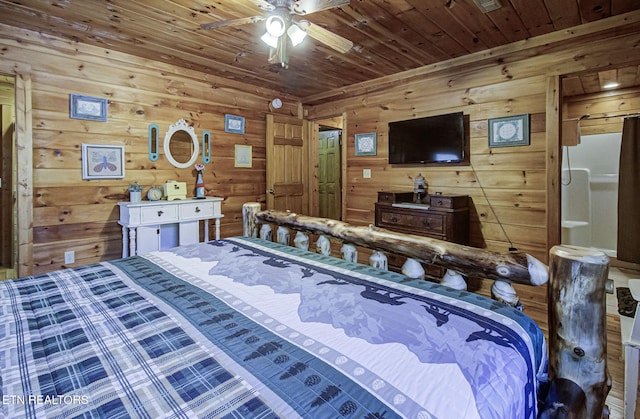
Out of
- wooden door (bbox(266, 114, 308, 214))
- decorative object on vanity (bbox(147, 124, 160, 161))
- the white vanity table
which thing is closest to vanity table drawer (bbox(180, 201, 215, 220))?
the white vanity table

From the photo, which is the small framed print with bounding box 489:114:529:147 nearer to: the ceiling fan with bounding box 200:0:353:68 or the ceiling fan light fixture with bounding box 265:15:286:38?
the ceiling fan with bounding box 200:0:353:68

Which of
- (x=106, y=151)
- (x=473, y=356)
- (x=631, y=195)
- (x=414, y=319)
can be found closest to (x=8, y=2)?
(x=106, y=151)

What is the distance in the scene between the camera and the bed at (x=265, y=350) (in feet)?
2.12

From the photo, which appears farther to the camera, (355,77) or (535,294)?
(355,77)

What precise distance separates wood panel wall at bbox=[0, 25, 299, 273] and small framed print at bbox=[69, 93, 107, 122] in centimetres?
4

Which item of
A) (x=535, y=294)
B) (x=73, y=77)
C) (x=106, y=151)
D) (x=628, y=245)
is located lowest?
(x=535, y=294)

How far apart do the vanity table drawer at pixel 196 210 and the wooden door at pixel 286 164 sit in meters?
1.00

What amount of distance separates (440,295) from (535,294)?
246 cm

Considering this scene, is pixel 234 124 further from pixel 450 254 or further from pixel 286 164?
pixel 450 254

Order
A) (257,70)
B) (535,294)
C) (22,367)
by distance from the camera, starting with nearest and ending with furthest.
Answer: (22,367), (535,294), (257,70)

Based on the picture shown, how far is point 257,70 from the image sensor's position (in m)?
3.80

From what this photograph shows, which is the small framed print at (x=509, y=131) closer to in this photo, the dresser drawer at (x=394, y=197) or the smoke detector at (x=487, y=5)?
the dresser drawer at (x=394, y=197)

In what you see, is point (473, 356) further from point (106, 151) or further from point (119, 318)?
point (106, 151)

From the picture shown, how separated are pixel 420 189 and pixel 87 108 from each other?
11.3ft
